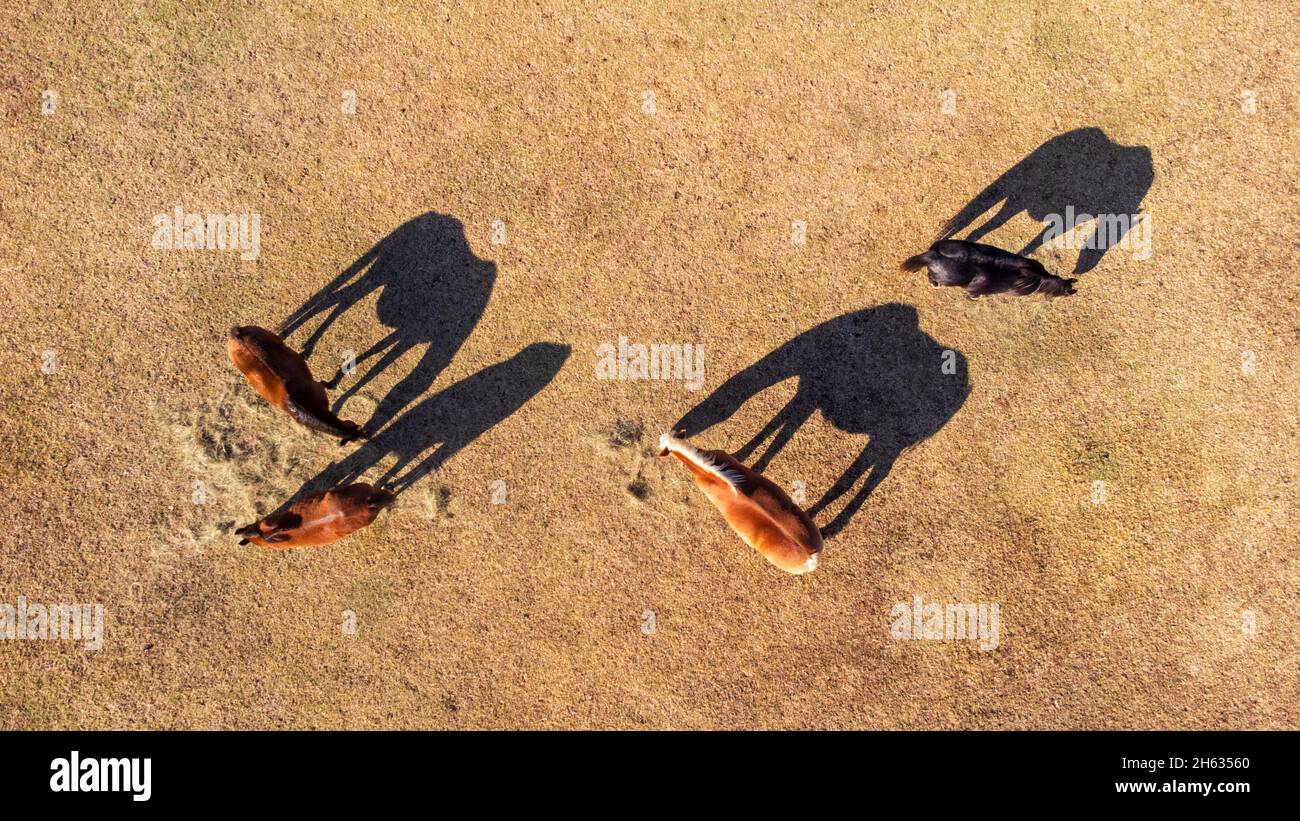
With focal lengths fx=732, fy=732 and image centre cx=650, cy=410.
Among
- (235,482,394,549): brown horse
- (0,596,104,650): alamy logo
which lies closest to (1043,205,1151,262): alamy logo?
(235,482,394,549): brown horse

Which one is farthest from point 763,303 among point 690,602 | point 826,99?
point 690,602

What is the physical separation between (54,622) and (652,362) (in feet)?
19.7

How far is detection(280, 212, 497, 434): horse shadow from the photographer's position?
6.78 meters

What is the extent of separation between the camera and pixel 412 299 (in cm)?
680

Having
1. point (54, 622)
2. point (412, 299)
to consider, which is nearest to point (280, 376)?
point (412, 299)

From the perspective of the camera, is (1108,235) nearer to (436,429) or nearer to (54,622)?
(436,429)

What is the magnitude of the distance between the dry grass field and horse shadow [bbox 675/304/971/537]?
0.03 m

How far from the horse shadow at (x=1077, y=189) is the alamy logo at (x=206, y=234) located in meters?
6.45

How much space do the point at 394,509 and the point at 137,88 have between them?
465 centimetres

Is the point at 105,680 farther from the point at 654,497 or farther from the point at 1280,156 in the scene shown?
the point at 1280,156

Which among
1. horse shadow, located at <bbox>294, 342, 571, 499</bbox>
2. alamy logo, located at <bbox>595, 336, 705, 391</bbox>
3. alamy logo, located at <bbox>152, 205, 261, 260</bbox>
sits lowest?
horse shadow, located at <bbox>294, 342, 571, 499</bbox>

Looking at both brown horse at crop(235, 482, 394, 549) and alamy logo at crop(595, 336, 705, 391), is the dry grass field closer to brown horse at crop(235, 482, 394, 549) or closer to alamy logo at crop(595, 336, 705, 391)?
alamy logo at crop(595, 336, 705, 391)
